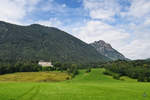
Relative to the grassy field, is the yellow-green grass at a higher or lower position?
lower

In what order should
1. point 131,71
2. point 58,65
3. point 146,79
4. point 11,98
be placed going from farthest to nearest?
point 58,65 → point 131,71 → point 146,79 → point 11,98

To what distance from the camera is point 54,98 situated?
33750mm

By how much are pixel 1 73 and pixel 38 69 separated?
36575mm

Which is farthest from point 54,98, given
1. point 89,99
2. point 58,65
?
point 58,65

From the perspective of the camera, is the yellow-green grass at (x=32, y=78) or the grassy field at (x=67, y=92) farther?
the yellow-green grass at (x=32, y=78)

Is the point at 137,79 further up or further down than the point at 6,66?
further down

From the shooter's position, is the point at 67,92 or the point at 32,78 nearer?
the point at 67,92

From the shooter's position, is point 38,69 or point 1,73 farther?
point 38,69

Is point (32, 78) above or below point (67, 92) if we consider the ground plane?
below

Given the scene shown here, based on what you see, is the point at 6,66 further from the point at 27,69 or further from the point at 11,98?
the point at 11,98

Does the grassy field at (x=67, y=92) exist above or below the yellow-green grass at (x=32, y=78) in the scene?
above

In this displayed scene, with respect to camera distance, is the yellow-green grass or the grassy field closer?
the grassy field

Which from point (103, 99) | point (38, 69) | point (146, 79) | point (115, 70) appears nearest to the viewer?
point (103, 99)

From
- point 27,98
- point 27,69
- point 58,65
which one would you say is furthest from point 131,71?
point 27,98
